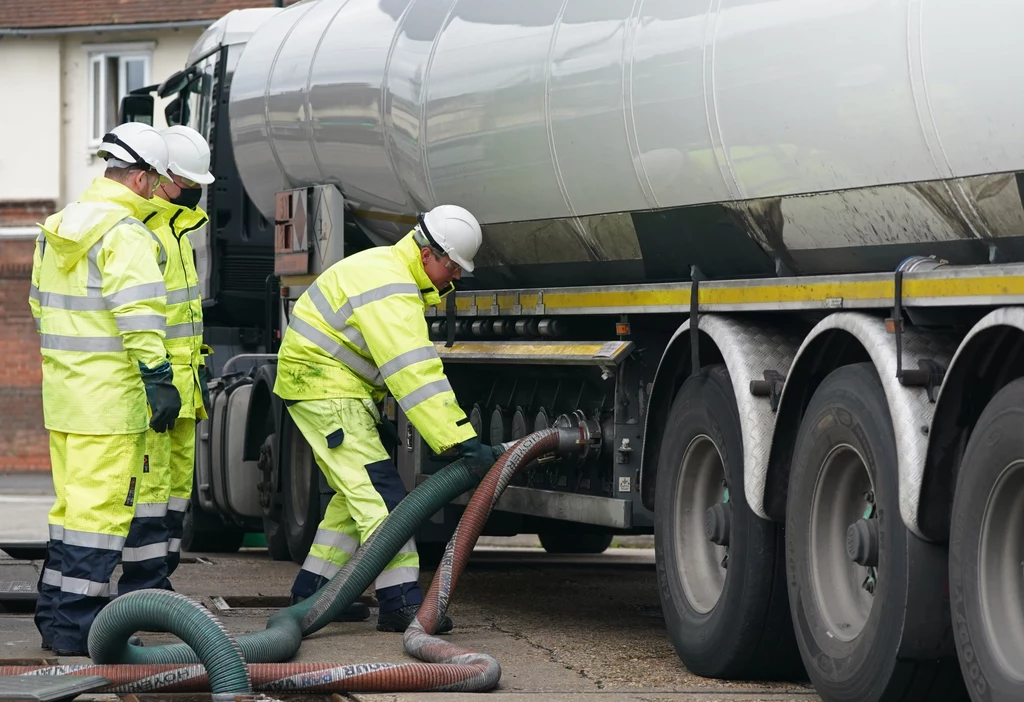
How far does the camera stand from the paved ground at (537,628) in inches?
237

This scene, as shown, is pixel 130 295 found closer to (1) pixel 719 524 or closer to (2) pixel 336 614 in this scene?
(2) pixel 336 614

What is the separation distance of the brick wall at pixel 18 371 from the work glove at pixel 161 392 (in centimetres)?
1889

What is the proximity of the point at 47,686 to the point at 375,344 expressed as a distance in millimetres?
2138

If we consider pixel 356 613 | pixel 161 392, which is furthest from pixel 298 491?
pixel 161 392

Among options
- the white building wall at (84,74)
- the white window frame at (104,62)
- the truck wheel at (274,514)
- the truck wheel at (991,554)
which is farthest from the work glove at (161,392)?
the white window frame at (104,62)

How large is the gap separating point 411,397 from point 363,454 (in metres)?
0.52

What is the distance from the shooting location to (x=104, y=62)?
86.6 ft

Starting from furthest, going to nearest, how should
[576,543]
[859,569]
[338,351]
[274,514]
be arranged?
1. [576,543]
2. [274,514]
3. [338,351]
4. [859,569]

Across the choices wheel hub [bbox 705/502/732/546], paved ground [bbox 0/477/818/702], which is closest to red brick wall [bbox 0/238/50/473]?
paved ground [bbox 0/477/818/702]

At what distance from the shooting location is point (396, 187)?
8359 millimetres

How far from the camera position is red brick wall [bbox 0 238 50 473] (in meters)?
24.8

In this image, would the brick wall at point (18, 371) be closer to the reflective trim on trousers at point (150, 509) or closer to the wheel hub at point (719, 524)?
the reflective trim on trousers at point (150, 509)

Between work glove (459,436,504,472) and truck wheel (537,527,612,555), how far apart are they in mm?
4652

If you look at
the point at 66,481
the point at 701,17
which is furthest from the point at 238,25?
the point at 701,17
